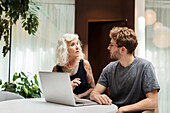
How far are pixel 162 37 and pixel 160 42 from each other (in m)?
0.09

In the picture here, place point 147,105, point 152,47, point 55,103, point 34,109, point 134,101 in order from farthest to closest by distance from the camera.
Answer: point 152,47 < point 134,101 < point 147,105 < point 55,103 < point 34,109

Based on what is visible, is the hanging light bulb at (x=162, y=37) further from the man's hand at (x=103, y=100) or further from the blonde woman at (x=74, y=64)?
the man's hand at (x=103, y=100)

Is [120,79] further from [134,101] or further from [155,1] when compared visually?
[155,1]

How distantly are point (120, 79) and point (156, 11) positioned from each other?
2.39 meters

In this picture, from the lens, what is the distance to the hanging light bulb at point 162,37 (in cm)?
399

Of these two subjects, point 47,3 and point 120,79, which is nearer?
point 120,79

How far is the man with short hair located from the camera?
1.99 meters

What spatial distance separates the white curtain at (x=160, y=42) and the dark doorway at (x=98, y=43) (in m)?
0.60

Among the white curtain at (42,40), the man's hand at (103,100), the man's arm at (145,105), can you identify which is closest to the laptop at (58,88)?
the man's hand at (103,100)

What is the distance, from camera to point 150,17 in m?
4.14

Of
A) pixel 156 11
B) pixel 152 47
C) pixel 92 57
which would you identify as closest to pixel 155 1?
pixel 156 11

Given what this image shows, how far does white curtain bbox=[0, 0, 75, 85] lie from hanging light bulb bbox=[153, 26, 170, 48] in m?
1.59

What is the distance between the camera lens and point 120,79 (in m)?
2.15

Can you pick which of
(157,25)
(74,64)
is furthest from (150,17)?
(74,64)
